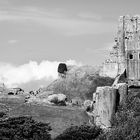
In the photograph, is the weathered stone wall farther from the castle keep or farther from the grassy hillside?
the grassy hillside

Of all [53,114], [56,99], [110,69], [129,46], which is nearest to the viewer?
[53,114]

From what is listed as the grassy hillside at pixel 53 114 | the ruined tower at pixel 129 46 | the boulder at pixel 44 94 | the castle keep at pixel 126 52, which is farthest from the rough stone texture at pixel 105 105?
the castle keep at pixel 126 52

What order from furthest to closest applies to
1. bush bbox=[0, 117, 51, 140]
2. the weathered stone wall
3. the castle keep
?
the weathered stone wall, the castle keep, bush bbox=[0, 117, 51, 140]

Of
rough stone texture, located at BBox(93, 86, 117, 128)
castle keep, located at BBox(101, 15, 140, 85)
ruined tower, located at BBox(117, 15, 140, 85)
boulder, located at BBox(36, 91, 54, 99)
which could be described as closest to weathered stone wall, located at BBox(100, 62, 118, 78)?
castle keep, located at BBox(101, 15, 140, 85)

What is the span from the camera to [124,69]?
342ft

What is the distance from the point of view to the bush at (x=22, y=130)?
44969 millimetres

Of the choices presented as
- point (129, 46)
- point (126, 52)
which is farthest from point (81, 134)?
point (129, 46)

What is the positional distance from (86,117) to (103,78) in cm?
4081

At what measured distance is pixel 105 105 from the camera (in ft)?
167

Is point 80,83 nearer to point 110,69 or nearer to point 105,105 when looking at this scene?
point 110,69

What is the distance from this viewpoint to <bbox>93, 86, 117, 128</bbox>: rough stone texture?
50.4m

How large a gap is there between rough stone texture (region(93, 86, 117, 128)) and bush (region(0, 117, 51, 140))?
22.0 ft

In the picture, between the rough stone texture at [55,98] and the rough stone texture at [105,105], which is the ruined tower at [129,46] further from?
the rough stone texture at [105,105]

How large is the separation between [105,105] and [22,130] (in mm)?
10237
